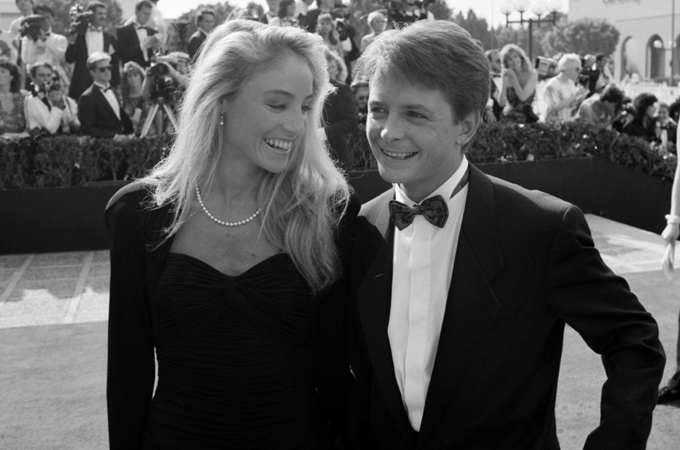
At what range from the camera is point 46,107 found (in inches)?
380

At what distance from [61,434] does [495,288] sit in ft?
10.4

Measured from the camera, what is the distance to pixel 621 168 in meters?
10.5

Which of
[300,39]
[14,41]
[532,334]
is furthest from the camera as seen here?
[14,41]

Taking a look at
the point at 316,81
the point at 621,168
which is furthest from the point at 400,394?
the point at 621,168

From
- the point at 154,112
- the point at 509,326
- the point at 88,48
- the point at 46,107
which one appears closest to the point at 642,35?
the point at 88,48

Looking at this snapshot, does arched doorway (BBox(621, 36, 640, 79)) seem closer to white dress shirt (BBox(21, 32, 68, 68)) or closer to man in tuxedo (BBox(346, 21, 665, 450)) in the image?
white dress shirt (BBox(21, 32, 68, 68))

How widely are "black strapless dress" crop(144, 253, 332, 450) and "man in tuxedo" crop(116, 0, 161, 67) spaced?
8957 millimetres

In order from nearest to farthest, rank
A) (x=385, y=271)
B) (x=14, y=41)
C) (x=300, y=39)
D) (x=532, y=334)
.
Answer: (x=532, y=334), (x=385, y=271), (x=300, y=39), (x=14, y=41)

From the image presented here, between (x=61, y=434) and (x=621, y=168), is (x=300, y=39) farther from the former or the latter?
(x=621, y=168)

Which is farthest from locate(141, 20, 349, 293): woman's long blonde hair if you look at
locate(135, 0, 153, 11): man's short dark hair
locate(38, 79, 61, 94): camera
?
locate(135, 0, 153, 11): man's short dark hair

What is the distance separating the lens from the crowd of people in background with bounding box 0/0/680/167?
31.8ft

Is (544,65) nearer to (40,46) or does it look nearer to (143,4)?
(143,4)

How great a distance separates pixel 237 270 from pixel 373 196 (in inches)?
278

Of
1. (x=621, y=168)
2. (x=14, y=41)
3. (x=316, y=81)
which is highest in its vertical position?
(x=14, y=41)
